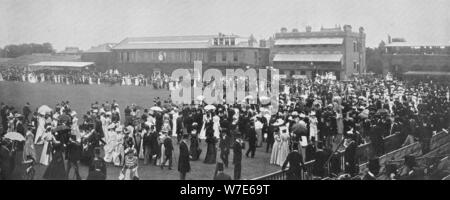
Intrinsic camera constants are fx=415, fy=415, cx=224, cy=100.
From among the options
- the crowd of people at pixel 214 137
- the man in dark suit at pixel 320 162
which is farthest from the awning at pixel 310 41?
the man in dark suit at pixel 320 162

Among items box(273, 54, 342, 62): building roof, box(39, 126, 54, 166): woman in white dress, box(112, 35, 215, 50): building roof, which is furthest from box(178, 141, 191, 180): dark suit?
box(273, 54, 342, 62): building roof

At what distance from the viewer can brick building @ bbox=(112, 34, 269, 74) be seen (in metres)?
39.1

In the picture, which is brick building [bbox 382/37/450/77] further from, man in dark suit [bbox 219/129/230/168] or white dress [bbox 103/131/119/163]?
white dress [bbox 103/131/119/163]

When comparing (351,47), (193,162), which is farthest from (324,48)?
(193,162)

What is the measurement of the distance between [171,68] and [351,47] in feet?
58.5

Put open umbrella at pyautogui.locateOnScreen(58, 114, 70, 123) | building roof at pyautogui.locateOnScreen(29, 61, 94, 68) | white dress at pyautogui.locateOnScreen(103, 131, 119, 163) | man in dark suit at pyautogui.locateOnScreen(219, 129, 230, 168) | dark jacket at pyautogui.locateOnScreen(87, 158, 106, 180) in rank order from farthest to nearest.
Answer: building roof at pyautogui.locateOnScreen(29, 61, 94, 68), open umbrella at pyautogui.locateOnScreen(58, 114, 70, 123), white dress at pyautogui.locateOnScreen(103, 131, 119, 163), man in dark suit at pyautogui.locateOnScreen(219, 129, 230, 168), dark jacket at pyautogui.locateOnScreen(87, 158, 106, 180)

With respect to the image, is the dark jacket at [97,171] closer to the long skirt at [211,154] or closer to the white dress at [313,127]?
the long skirt at [211,154]

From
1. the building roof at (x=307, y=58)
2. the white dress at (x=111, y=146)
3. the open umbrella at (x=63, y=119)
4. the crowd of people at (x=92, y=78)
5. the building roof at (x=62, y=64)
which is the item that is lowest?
the white dress at (x=111, y=146)

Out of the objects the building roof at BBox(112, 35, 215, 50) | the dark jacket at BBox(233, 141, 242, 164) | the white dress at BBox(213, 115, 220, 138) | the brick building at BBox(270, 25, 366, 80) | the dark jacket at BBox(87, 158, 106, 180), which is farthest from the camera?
the brick building at BBox(270, 25, 366, 80)

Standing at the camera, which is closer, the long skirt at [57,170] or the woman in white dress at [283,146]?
the long skirt at [57,170]

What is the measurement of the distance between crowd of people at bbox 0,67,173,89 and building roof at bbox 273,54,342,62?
11792 millimetres

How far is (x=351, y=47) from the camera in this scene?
135 ft

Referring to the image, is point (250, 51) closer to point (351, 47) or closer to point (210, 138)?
point (351, 47)

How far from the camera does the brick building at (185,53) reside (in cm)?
3906
